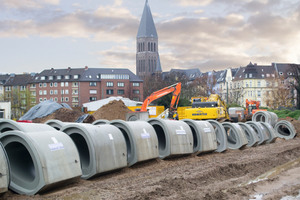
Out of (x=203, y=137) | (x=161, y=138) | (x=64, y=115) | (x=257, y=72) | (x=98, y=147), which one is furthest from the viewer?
(x=257, y=72)

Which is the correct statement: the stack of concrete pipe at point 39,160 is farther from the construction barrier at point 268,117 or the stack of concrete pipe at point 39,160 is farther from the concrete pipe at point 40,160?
the construction barrier at point 268,117

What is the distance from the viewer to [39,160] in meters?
10.2

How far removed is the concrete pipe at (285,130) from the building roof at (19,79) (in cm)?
9997

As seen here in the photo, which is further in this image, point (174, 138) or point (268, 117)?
point (268, 117)

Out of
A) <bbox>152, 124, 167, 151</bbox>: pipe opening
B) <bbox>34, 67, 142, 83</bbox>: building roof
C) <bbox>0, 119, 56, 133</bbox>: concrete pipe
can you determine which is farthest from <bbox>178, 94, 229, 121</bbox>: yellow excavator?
<bbox>34, 67, 142, 83</bbox>: building roof

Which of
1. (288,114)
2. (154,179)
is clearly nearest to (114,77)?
(288,114)

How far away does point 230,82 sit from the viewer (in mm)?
126875

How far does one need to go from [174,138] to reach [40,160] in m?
7.93

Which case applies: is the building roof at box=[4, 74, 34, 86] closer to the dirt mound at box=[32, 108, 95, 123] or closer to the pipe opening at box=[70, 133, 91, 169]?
the dirt mound at box=[32, 108, 95, 123]

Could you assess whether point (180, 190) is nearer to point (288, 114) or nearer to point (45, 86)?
point (288, 114)

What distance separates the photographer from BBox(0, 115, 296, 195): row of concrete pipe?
10.3 metres

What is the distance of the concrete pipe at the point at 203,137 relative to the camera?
62.9 ft

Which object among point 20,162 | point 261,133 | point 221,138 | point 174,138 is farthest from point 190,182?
point 261,133

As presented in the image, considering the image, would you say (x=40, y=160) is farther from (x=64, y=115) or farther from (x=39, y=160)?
(x=64, y=115)
